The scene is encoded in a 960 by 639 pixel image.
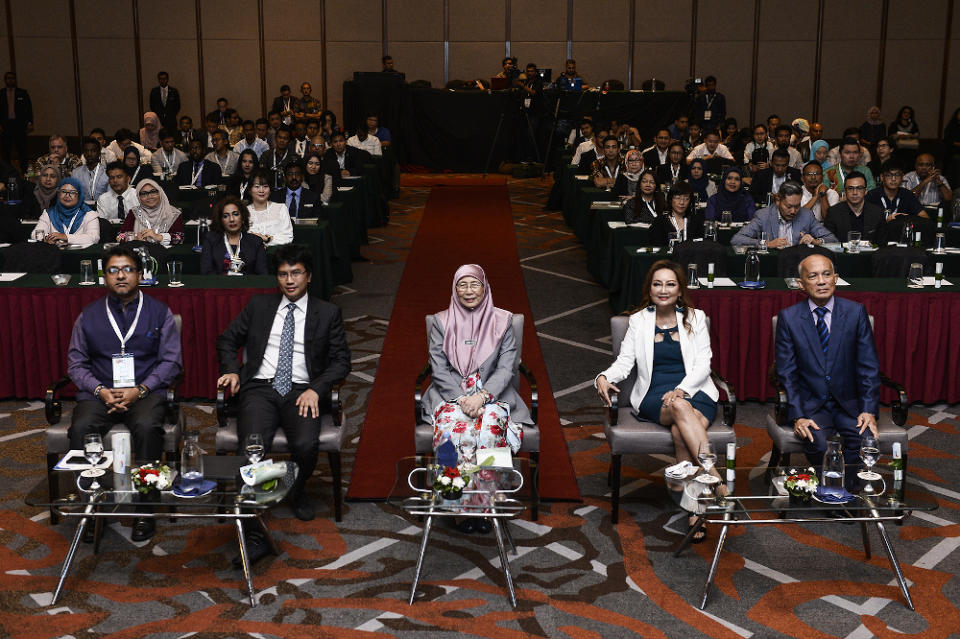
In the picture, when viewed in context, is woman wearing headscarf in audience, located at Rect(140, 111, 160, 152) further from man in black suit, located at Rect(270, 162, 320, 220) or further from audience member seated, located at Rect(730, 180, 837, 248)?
audience member seated, located at Rect(730, 180, 837, 248)

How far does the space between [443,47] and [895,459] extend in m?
15.9

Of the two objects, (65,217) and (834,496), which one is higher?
(65,217)

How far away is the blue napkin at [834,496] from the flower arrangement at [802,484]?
0.11 feet

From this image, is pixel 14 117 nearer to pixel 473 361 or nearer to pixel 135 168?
pixel 135 168

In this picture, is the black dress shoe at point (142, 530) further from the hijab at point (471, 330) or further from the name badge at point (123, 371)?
the hijab at point (471, 330)

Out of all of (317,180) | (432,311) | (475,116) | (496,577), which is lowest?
(496,577)

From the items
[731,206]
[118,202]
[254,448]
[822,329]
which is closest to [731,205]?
[731,206]

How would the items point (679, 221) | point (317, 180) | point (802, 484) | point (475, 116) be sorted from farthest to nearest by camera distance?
1. point (475, 116)
2. point (317, 180)
3. point (679, 221)
4. point (802, 484)

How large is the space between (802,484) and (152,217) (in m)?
5.53

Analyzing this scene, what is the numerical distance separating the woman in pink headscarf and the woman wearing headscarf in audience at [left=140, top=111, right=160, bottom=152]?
35.4ft

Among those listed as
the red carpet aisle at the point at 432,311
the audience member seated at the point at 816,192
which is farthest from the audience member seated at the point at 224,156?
the audience member seated at the point at 816,192

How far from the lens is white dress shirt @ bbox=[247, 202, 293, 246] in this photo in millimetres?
7758

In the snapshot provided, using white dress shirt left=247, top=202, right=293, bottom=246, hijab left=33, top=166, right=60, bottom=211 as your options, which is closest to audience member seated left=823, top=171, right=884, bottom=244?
white dress shirt left=247, top=202, right=293, bottom=246

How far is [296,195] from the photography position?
9.10 metres
